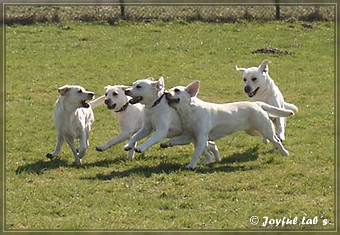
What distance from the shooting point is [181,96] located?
9.39 m

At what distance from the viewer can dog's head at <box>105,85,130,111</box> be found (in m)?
9.99

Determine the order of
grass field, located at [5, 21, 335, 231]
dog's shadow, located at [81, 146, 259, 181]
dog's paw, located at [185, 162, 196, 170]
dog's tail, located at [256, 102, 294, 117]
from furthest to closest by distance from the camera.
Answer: dog's tail, located at [256, 102, 294, 117] → dog's paw, located at [185, 162, 196, 170] → dog's shadow, located at [81, 146, 259, 181] → grass field, located at [5, 21, 335, 231]

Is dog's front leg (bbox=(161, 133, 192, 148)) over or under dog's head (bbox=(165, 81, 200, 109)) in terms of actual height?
under

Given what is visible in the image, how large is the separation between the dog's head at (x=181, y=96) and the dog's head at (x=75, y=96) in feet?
3.37

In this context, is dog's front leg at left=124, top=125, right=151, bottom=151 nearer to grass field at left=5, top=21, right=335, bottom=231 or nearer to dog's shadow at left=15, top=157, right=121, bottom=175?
grass field at left=5, top=21, right=335, bottom=231

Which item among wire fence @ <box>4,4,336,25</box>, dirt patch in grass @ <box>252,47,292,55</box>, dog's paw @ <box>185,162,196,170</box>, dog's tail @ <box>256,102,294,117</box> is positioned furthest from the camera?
wire fence @ <box>4,4,336,25</box>

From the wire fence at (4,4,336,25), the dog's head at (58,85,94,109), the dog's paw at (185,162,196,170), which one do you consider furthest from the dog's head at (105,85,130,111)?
the wire fence at (4,4,336,25)

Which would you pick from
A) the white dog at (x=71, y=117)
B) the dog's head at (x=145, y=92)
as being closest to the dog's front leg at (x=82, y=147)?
the white dog at (x=71, y=117)

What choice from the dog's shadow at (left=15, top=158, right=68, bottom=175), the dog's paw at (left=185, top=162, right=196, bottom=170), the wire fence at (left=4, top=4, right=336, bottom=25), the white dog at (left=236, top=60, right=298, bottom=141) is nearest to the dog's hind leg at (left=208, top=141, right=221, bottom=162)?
the dog's paw at (left=185, top=162, right=196, bottom=170)

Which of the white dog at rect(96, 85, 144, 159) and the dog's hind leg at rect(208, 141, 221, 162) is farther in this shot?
the white dog at rect(96, 85, 144, 159)

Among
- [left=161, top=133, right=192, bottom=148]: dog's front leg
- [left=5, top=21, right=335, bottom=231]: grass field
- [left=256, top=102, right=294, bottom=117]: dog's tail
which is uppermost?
[left=256, top=102, right=294, bottom=117]: dog's tail

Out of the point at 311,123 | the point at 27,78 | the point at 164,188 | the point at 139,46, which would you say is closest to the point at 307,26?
the point at 139,46

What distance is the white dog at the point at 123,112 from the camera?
9.99 meters

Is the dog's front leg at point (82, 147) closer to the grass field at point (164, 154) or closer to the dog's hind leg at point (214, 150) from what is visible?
the grass field at point (164, 154)
